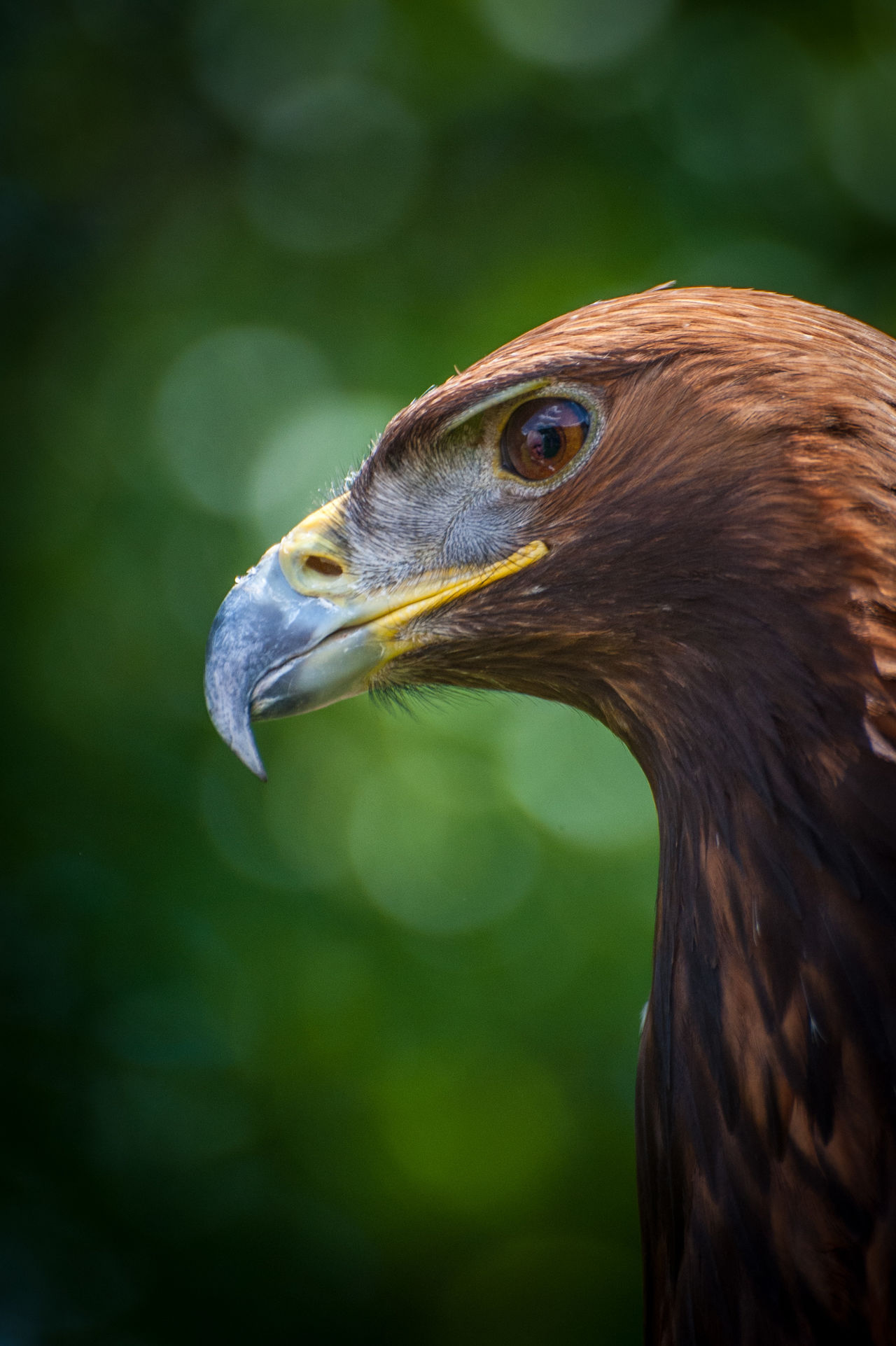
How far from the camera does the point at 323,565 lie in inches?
69.1

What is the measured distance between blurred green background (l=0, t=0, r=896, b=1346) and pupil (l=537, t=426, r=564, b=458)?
1654mm

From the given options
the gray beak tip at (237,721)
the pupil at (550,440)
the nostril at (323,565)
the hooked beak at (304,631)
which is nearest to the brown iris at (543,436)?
the pupil at (550,440)

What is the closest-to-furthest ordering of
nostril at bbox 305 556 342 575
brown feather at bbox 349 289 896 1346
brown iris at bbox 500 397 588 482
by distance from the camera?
brown feather at bbox 349 289 896 1346
brown iris at bbox 500 397 588 482
nostril at bbox 305 556 342 575

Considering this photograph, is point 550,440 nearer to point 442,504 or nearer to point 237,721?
point 442,504

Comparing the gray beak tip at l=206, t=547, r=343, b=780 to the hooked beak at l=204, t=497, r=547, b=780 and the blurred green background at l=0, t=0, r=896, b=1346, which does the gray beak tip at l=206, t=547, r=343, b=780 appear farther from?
the blurred green background at l=0, t=0, r=896, b=1346

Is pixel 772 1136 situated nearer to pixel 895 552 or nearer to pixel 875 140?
pixel 895 552

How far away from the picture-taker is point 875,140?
10.7ft

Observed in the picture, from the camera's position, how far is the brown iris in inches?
63.7

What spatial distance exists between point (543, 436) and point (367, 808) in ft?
6.26

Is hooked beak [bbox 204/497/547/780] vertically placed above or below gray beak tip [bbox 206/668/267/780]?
above

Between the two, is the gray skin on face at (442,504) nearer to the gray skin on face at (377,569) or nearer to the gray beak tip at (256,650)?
the gray skin on face at (377,569)

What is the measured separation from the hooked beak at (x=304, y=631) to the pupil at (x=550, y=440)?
0.13m

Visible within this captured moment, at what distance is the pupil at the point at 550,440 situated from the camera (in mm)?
1631

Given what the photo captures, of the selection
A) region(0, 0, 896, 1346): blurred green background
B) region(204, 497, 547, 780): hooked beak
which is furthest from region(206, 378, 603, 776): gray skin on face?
region(0, 0, 896, 1346): blurred green background
